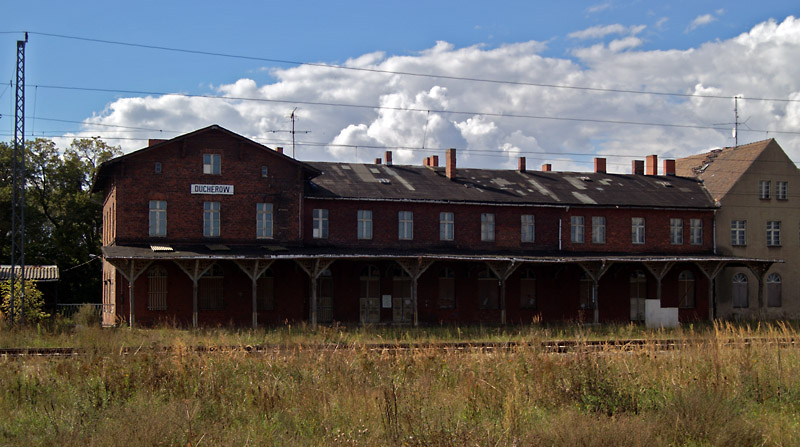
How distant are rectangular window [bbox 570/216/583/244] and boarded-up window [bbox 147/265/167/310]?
57.1 ft

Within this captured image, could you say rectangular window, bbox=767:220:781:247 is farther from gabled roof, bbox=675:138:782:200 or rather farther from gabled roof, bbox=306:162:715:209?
gabled roof, bbox=306:162:715:209

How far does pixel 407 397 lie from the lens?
9.70 metres

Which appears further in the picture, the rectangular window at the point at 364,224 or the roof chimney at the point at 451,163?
the roof chimney at the point at 451,163

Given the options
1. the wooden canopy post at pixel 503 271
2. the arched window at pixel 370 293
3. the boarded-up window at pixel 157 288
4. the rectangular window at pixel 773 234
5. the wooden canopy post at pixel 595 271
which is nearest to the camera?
the boarded-up window at pixel 157 288

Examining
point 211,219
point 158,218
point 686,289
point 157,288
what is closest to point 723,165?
point 686,289

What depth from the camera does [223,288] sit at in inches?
1058

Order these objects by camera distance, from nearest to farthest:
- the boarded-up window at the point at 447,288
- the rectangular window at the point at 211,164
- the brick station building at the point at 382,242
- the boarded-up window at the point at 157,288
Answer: the boarded-up window at the point at 157,288, the brick station building at the point at 382,242, the rectangular window at the point at 211,164, the boarded-up window at the point at 447,288

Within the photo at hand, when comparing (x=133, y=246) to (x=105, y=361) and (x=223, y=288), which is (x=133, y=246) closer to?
(x=223, y=288)

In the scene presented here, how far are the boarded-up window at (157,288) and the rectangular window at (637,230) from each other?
2046 cm

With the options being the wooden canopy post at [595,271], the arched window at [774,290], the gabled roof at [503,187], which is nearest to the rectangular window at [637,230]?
the gabled roof at [503,187]

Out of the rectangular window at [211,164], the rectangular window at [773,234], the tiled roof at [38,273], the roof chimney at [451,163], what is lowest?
the tiled roof at [38,273]

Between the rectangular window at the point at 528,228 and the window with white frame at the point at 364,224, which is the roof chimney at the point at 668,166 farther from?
the window with white frame at the point at 364,224

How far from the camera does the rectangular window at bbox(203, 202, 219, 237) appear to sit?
1069 inches

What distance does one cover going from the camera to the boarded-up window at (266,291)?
27359mm
